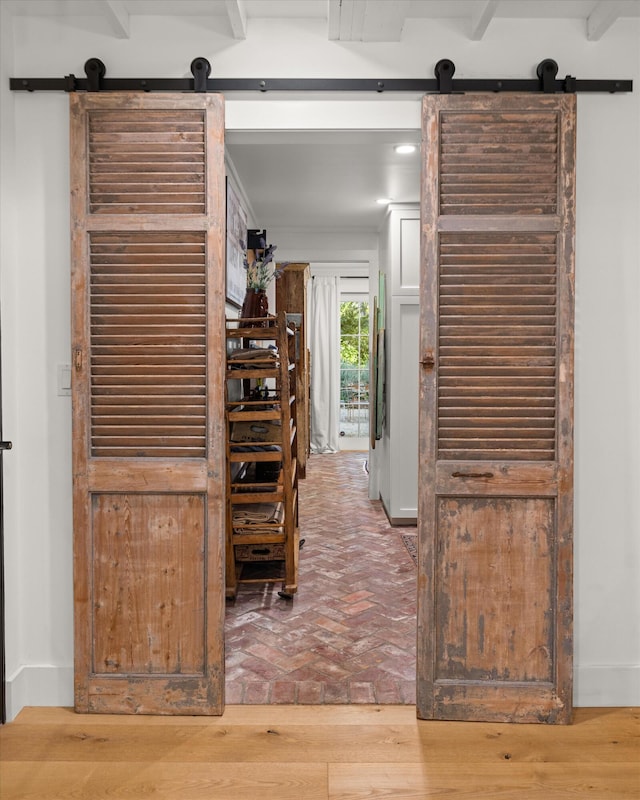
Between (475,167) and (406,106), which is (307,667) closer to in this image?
(475,167)

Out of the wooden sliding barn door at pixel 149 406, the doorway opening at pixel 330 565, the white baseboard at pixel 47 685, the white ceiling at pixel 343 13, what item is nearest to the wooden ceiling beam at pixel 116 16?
the white ceiling at pixel 343 13

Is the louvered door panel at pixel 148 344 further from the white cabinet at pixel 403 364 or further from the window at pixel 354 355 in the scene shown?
the window at pixel 354 355

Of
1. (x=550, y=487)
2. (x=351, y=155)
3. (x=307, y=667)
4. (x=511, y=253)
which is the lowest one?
(x=307, y=667)

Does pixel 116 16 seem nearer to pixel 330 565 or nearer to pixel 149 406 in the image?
pixel 149 406

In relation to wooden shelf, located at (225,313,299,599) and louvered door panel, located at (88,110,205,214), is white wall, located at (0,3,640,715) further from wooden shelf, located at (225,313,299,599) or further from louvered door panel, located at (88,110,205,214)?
wooden shelf, located at (225,313,299,599)

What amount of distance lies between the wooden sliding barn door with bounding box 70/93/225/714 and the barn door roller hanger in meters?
0.10

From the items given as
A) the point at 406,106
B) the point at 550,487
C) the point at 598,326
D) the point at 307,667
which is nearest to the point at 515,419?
the point at 550,487

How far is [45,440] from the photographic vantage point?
239 centimetres

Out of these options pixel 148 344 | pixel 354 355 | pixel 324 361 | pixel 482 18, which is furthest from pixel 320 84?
pixel 354 355

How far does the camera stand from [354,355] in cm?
887

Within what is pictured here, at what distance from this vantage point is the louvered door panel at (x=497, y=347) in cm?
226

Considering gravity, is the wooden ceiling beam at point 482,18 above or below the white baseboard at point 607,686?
above

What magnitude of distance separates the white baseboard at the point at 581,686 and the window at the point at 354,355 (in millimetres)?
6489

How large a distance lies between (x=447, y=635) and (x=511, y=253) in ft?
4.79
